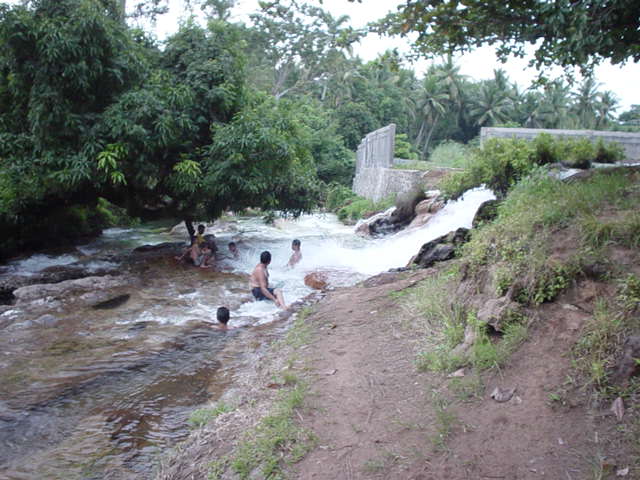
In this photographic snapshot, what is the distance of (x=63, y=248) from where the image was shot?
1536 cm

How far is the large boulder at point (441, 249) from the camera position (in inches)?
354

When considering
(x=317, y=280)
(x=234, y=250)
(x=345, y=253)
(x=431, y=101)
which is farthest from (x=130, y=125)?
(x=431, y=101)

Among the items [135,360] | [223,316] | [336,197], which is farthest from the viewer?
[336,197]

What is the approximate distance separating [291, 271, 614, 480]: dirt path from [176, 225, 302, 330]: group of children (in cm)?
384

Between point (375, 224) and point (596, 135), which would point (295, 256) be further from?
point (596, 135)

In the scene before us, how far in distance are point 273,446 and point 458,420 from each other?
1373 mm

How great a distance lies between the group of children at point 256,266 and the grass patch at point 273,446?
3.92 meters

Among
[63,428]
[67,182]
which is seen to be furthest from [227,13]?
[63,428]

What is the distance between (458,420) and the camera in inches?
147

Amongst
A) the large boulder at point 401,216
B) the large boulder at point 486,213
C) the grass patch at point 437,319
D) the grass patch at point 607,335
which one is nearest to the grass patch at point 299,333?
the grass patch at point 437,319

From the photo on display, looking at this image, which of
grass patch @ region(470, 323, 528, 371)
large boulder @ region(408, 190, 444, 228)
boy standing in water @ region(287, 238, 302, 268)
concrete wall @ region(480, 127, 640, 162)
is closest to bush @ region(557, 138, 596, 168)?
concrete wall @ region(480, 127, 640, 162)

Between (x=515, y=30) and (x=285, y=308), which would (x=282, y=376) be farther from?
A: (x=515, y=30)

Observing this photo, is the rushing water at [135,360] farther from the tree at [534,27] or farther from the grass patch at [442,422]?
the tree at [534,27]

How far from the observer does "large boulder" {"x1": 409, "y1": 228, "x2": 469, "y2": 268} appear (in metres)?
8.98
